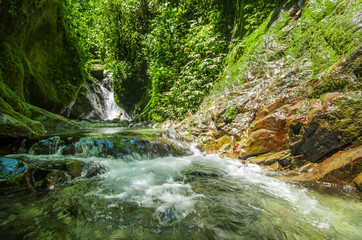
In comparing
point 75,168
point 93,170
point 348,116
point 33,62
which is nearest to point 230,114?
point 348,116

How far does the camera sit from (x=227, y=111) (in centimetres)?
545

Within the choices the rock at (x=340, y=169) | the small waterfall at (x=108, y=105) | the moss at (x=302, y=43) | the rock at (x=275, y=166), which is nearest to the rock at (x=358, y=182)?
the rock at (x=340, y=169)

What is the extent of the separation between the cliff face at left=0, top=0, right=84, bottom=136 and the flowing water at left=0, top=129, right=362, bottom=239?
2.31 metres

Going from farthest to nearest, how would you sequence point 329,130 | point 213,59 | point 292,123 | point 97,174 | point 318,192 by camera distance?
point 213,59
point 292,123
point 97,174
point 329,130
point 318,192

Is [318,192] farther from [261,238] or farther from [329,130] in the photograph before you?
[261,238]

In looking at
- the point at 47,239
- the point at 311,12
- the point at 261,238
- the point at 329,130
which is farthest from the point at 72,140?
the point at 311,12

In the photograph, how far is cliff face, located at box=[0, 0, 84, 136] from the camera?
484 cm

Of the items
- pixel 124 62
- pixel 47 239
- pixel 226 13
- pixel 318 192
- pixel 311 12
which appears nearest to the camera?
pixel 47 239

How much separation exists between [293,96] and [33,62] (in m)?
9.74

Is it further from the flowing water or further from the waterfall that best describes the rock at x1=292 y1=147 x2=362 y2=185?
the waterfall

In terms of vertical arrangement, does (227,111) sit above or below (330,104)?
below

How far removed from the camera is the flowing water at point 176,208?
63.8 inches

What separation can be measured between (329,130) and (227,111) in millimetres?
2812

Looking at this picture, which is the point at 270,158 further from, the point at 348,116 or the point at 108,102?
the point at 108,102
